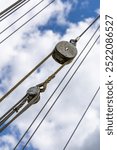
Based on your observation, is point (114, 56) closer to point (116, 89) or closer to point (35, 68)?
point (116, 89)

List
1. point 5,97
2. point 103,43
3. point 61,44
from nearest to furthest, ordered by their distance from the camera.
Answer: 1. point 5,97
2. point 61,44
3. point 103,43

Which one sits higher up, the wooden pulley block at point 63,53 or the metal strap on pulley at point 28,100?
the wooden pulley block at point 63,53

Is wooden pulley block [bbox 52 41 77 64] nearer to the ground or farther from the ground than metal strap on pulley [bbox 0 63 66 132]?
farther from the ground

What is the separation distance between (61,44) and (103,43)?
184 cm

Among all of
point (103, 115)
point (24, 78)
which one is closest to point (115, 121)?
point (103, 115)

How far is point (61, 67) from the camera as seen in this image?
9359mm

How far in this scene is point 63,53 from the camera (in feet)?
31.2

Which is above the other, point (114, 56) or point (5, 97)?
point (114, 56)

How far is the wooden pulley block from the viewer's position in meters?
9.46

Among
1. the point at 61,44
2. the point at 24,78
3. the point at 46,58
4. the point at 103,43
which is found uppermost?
the point at 103,43

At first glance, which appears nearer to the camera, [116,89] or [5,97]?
[5,97]

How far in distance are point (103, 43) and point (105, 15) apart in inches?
30.2

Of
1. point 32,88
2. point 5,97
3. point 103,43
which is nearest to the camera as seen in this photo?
point 5,97

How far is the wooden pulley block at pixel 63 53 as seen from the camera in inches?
372
